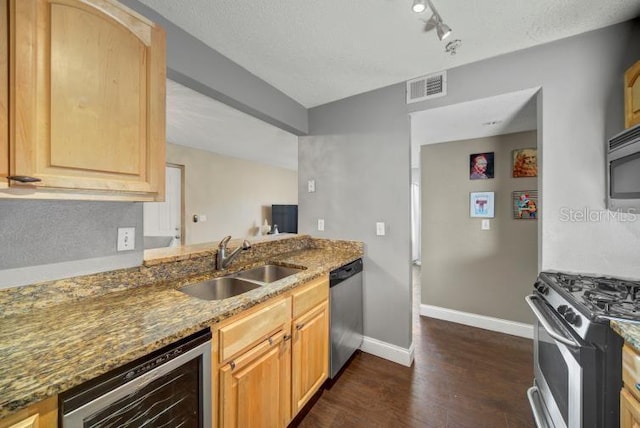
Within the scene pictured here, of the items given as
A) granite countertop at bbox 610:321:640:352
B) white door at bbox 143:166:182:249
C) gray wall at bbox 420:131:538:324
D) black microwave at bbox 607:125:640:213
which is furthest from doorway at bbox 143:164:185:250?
black microwave at bbox 607:125:640:213

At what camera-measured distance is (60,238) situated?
3.79 ft

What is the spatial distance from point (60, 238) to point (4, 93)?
633 mm

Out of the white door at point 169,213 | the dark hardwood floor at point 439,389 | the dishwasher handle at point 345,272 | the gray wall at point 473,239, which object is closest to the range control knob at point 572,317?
the dark hardwood floor at point 439,389

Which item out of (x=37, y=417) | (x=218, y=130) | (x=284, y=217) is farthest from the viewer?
(x=284, y=217)

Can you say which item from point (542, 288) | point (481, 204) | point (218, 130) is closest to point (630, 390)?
point (542, 288)

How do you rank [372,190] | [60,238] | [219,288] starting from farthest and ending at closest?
1. [372,190]
2. [219,288]
3. [60,238]

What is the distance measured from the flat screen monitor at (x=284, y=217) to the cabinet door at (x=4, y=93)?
547 cm

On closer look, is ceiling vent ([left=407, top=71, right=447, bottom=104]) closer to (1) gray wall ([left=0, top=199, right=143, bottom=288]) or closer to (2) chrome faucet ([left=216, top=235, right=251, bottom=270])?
(2) chrome faucet ([left=216, top=235, right=251, bottom=270])

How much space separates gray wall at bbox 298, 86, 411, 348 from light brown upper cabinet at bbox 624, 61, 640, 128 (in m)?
1.25

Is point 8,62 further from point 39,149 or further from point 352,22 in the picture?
point 352,22

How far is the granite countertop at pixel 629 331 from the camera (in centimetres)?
86

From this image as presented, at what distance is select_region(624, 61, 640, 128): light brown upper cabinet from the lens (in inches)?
51.8

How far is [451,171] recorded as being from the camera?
2980 millimetres

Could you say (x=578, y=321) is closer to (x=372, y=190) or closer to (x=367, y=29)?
(x=372, y=190)
